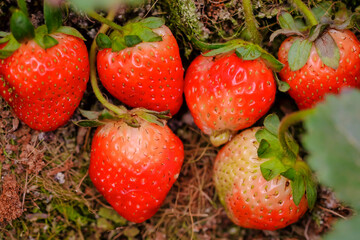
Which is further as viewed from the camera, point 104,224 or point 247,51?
point 104,224

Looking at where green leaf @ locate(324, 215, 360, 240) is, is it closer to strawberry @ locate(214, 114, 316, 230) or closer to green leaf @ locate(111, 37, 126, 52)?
strawberry @ locate(214, 114, 316, 230)

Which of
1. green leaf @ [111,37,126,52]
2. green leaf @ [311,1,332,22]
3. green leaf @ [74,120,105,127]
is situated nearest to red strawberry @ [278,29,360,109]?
green leaf @ [311,1,332,22]

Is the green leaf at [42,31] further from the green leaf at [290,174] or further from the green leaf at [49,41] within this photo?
the green leaf at [290,174]

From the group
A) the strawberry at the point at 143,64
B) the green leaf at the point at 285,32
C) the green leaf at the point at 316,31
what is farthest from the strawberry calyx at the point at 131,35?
the green leaf at the point at 316,31

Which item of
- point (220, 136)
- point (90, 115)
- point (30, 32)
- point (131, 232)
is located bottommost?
point (131, 232)

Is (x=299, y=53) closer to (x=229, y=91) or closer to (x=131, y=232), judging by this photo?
(x=229, y=91)

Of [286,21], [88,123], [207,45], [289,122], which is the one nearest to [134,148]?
[88,123]

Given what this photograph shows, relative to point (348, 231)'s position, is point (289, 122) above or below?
above
